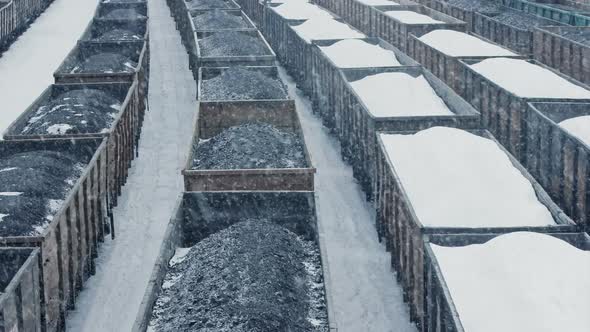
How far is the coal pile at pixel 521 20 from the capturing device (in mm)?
23280

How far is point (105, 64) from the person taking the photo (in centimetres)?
1794

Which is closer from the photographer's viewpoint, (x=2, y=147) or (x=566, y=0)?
(x=2, y=147)

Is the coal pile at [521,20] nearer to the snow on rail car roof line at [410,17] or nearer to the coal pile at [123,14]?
the snow on rail car roof line at [410,17]

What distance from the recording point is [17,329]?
7148 mm

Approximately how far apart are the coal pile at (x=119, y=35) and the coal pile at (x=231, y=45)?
2.87 m

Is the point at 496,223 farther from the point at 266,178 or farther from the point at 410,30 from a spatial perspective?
the point at 410,30

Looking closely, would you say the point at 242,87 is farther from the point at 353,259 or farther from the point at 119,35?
the point at 119,35

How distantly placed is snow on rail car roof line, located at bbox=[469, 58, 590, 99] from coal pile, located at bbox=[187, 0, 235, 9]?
1492cm

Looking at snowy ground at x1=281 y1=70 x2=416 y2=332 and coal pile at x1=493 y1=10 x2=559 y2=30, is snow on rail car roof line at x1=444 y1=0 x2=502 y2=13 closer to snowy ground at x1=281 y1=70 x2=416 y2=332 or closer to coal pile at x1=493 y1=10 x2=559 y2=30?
coal pile at x1=493 y1=10 x2=559 y2=30

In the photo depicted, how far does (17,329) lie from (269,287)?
2.52 metres

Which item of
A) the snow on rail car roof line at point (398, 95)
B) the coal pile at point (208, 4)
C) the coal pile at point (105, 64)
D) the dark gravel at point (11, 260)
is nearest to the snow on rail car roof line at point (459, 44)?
the snow on rail car roof line at point (398, 95)

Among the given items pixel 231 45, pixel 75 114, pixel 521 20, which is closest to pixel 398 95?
pixel 75 114

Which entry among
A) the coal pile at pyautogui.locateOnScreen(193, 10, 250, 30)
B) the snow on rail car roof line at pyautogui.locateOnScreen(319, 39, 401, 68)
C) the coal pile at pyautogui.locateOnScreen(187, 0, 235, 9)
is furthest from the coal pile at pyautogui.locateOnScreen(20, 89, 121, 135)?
the coal pile at pyautogui.locateOnScreen(187, 0, 235, 9)

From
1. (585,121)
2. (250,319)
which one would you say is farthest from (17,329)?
(585,121)
